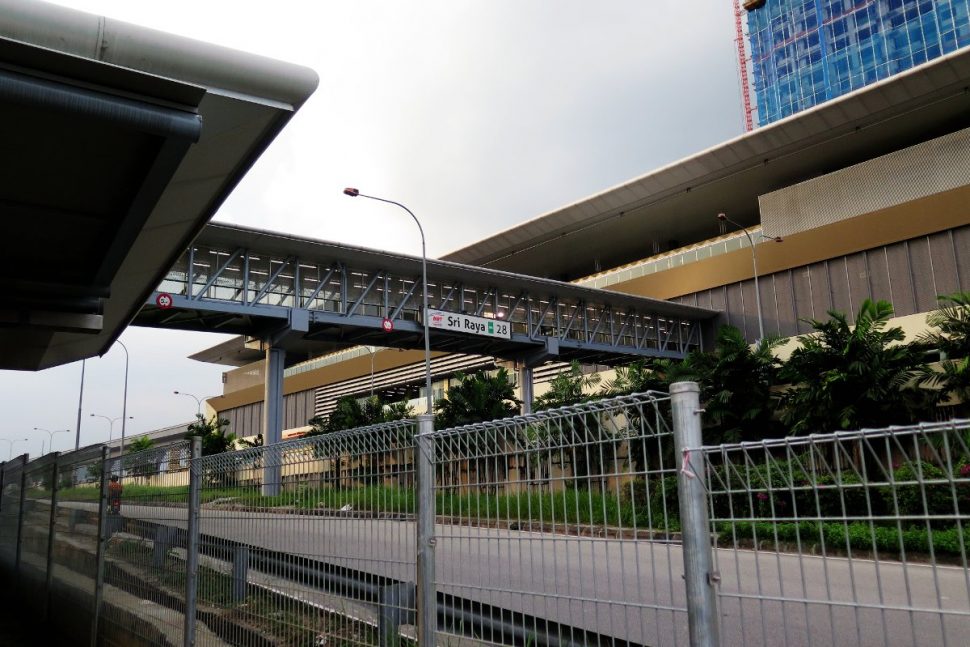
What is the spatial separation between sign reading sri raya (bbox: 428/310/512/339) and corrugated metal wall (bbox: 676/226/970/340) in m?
12.3

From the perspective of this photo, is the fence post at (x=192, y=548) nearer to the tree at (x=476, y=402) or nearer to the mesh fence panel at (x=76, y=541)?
the mesh fence panel at (x=76, y=541)

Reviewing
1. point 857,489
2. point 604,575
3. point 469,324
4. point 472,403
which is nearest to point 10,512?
point 604,575

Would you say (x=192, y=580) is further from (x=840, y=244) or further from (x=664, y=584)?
(x=840, y=244)

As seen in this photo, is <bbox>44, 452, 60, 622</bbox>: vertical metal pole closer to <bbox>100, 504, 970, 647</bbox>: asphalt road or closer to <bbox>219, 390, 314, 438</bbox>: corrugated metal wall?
<bbox>100, 504, 970, 647</bbox>: asphalt road

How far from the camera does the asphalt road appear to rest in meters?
2.90

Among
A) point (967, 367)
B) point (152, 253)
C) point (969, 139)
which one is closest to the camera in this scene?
point (152, 253)

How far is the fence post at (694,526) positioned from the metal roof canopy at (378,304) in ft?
70.4

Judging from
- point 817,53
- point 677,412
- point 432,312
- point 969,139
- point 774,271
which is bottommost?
point 677,412

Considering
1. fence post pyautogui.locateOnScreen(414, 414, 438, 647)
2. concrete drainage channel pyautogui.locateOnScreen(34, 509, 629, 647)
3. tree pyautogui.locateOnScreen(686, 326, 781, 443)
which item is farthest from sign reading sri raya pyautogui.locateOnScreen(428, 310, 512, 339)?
fence post pyautogui.locateOnScreen(414, 414, 438, 647)

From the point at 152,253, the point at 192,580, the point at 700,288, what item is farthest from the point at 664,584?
the point at 700,288

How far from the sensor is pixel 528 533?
3.63 metres

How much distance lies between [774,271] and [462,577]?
34.5m

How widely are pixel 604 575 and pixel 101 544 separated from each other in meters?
6.01

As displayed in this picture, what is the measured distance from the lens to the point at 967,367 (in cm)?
1980
